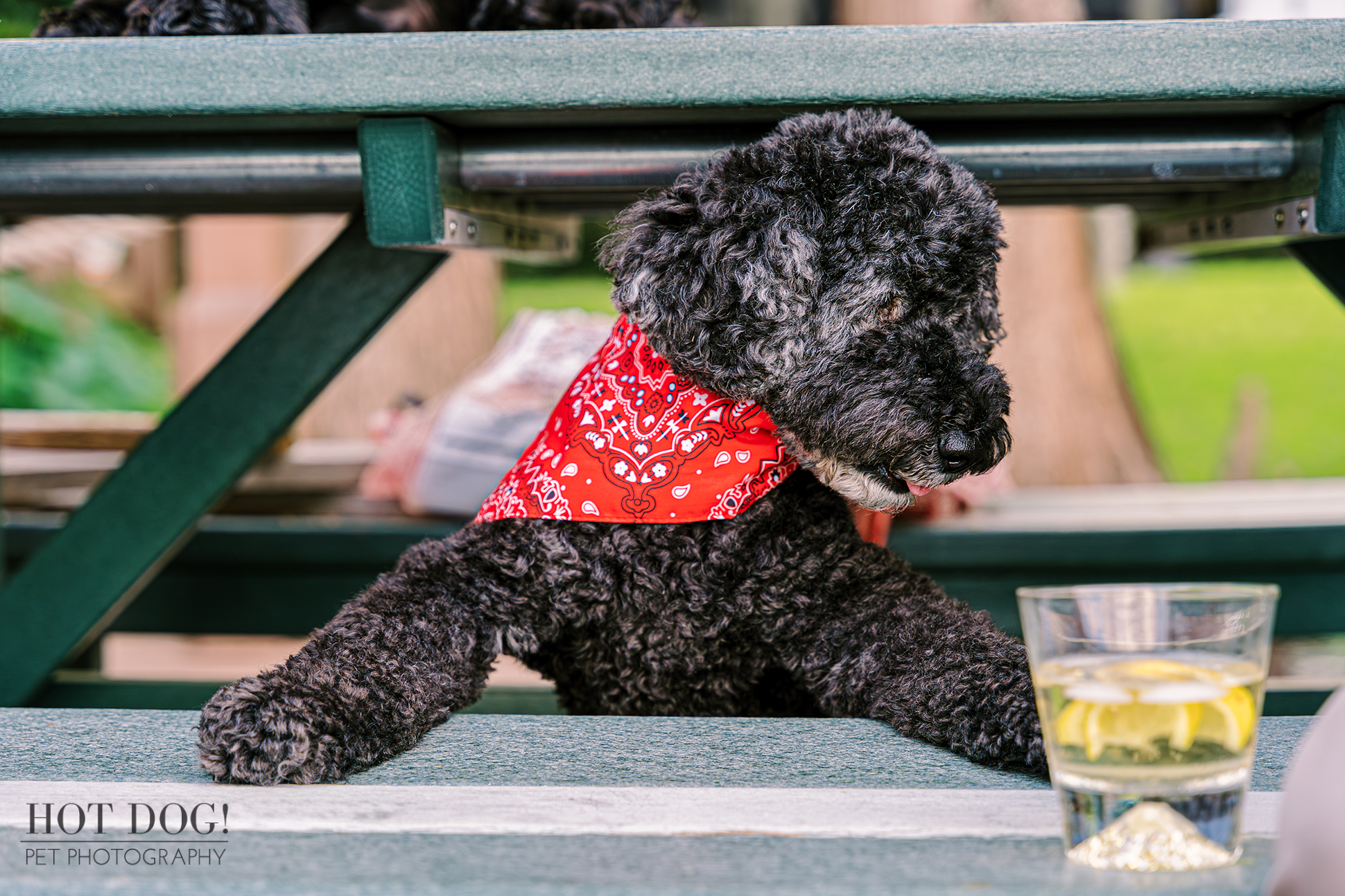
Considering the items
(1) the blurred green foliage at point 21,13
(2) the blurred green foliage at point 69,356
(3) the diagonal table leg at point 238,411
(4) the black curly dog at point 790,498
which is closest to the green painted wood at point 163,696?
(3) the diagonal table leg at point 238,411

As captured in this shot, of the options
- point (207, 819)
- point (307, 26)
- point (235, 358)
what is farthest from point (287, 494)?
point (207, 819)

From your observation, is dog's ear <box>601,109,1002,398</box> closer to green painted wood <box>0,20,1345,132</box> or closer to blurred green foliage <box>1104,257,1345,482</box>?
green painted wood <box>0,20,1345,132</box>

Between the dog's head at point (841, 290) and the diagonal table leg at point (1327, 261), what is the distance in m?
0.77

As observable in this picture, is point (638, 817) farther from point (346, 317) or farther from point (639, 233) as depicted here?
point (346, 317)

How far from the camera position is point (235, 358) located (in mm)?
1723

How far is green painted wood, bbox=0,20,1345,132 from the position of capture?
4.09 ft

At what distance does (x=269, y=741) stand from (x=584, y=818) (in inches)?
12.4

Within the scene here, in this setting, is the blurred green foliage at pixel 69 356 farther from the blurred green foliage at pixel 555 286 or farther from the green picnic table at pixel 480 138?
the green picnic table at pixel 480 138

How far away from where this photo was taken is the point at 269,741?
100cm

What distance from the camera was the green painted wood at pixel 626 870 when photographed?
75 centimetres

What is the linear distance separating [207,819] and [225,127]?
939 mm

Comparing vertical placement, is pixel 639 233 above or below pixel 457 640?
above

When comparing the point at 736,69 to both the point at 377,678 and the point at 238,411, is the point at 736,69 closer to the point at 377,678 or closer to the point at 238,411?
the point at 377,678

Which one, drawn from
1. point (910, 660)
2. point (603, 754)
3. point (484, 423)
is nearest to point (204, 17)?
point (603, 754)
